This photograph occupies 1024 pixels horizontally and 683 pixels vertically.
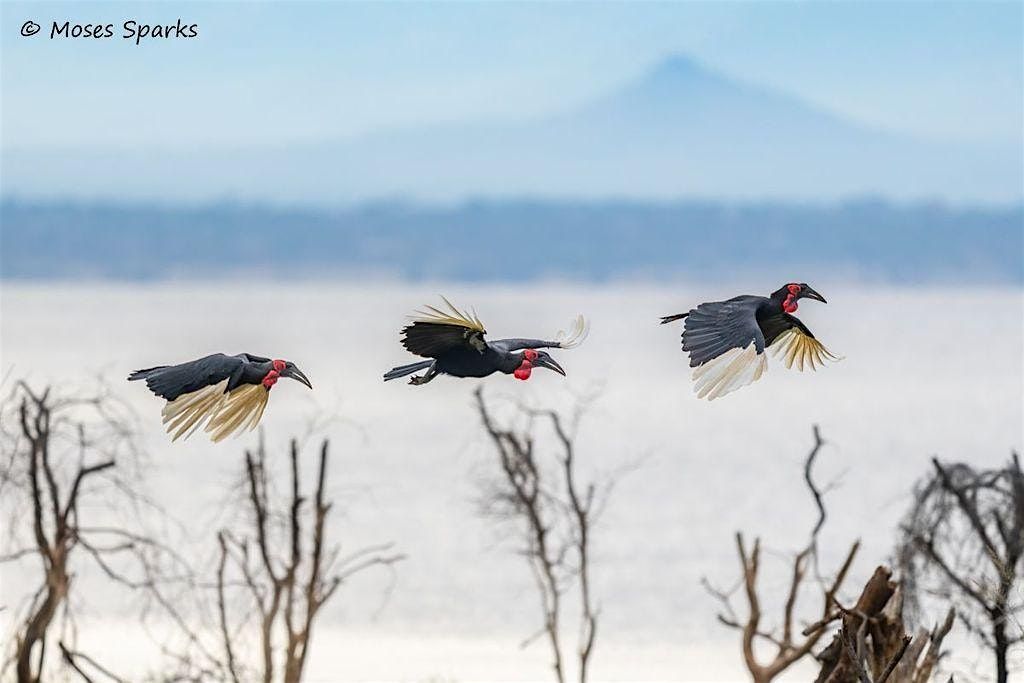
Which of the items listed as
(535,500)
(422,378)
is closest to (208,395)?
(422,378)

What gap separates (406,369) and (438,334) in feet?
0.94

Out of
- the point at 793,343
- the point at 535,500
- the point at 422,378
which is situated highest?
the point at 535,500

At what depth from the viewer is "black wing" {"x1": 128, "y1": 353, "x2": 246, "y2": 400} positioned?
27.7 feet

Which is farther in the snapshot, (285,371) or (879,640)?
(879,640)

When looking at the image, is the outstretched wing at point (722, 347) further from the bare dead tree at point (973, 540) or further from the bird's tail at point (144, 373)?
the bare dead tree at point (973, 540)

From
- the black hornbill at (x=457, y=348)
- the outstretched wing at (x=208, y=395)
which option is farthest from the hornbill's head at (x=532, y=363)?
the outstretched wing at (x=208, y=395)

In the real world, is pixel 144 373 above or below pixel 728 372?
above

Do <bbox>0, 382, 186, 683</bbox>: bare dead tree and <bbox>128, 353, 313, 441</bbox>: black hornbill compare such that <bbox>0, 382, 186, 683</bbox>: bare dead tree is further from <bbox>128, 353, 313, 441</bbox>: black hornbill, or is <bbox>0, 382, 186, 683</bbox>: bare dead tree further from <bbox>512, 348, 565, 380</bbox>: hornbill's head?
<bbox>512, 348, 565, 380</bbox>: hornbill's head

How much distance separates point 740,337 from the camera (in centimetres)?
881

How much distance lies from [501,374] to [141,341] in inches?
2745

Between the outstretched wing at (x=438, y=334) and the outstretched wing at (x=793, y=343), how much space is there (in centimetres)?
158

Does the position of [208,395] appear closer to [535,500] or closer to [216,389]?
[216,389]

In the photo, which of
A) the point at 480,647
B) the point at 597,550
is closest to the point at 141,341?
the point at 597,550

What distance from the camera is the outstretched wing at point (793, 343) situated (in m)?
9.62
